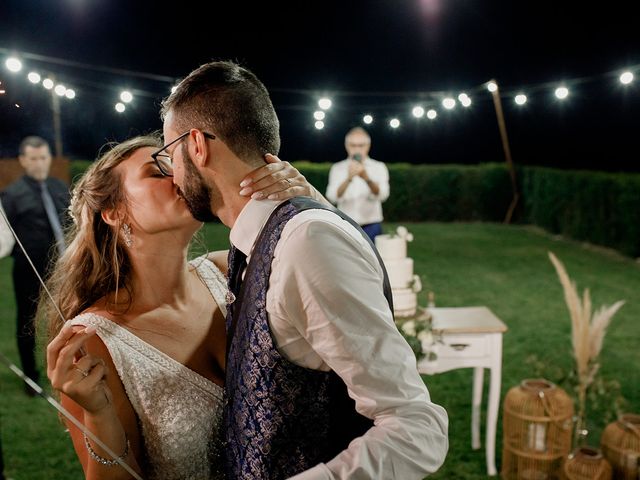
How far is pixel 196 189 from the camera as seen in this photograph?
1.54 meters

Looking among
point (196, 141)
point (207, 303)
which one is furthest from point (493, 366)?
point (196, 141)

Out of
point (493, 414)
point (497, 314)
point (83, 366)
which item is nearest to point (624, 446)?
point (493, 414)

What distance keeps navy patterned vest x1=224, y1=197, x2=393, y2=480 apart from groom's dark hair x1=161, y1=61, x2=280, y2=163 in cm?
Result: 23

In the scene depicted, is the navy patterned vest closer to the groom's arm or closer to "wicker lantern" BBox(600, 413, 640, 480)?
the groom's arm

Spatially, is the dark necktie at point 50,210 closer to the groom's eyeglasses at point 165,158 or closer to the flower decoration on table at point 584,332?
the groom's eyeglasses at point 165,158

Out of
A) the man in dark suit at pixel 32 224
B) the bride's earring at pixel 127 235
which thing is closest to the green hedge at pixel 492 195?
the man in dark suit at pixel 32 224

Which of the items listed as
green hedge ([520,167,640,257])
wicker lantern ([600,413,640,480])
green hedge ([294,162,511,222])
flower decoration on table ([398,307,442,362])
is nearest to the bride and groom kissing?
flower decoration on table ([398,307,442,362])

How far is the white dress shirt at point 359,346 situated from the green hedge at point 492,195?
1266cm

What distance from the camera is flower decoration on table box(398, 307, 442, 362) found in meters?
3.77

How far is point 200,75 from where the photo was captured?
1.55 m

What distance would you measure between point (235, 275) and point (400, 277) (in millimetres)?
2796

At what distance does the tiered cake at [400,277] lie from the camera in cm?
422

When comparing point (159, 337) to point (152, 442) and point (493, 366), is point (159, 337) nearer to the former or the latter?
point (152, 442)

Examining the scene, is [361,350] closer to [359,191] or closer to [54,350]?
[54,350]
